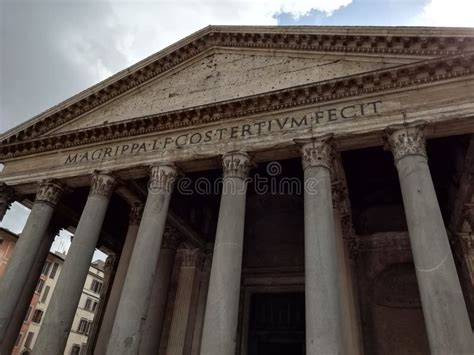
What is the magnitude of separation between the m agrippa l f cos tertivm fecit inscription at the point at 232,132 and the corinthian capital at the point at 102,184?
22.3 inches

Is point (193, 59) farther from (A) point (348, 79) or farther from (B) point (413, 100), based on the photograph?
(B) point (413, 100)

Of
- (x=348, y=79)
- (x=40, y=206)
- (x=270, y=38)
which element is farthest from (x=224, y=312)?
(x=270, y=38)

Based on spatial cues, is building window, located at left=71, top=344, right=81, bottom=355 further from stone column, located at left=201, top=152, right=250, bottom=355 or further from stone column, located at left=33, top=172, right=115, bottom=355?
stone column, located at left=201, top=152, right=250, bottom=355

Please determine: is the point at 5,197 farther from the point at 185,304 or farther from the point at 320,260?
the point at 320,260

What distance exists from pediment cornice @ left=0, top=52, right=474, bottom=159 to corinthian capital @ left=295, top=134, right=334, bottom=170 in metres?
1.03

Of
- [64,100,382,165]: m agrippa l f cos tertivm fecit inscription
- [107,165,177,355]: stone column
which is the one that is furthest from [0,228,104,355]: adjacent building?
[107,165,177,355]: stone column

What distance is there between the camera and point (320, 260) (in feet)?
19.2

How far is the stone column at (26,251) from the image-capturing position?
7891 mm

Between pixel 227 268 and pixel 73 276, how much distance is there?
3.59 m

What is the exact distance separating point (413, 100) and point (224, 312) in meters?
5.32

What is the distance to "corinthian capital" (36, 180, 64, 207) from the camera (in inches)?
362

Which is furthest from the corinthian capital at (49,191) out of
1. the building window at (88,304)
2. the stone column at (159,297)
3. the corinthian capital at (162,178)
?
the building window at (88,304)

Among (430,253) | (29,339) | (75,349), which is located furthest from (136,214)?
(75,349)

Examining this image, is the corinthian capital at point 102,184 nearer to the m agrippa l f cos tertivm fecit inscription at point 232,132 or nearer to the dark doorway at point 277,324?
the m agrippa l f cos tertivm fecit inscription at point 232,132
